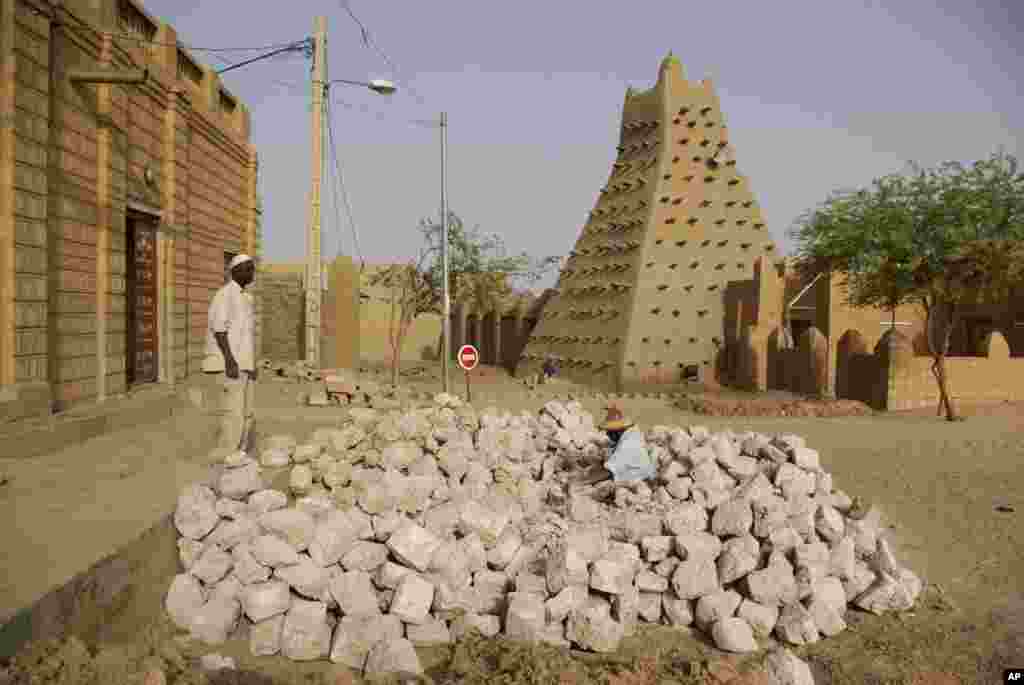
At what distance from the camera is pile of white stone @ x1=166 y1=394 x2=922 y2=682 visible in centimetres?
477

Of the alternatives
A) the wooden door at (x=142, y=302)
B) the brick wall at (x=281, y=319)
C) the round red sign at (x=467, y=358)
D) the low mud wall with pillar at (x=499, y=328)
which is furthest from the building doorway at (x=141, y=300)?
the low mud wall with pillar at (x=499, y=328)

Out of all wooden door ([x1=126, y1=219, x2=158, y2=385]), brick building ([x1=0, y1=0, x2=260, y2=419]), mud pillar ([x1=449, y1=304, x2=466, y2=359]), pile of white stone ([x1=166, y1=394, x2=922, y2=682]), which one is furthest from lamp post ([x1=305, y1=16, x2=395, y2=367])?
mud pillar ([x1=449, y1=304, x2=466, y2=359])

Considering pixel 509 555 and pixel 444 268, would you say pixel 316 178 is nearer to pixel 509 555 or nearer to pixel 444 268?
pixel 444 268

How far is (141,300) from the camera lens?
34.8 feet

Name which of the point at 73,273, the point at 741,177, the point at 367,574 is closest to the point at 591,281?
the point at 741,177

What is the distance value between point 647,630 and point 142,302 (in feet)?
28.7

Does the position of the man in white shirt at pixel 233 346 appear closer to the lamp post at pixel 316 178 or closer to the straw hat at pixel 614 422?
the straw hat at pixel 614 422

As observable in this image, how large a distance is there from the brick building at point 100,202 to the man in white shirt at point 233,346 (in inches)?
90.0

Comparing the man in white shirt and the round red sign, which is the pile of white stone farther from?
the round red sign

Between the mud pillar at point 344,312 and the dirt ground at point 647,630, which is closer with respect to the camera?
the dirt ground at point 647,630

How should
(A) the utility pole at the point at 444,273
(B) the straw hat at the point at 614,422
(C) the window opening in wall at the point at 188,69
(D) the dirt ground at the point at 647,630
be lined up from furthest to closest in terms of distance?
(A) the utility pole at the point at 444,273, (C) the window opening in wall at the point at 188,69, (B) the straw hat at the point at 614,422, (D) the dirt ground at the point at 647,630

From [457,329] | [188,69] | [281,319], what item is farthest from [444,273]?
[457,329]

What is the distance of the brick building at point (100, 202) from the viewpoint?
6977 millimetres

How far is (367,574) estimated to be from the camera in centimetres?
515
